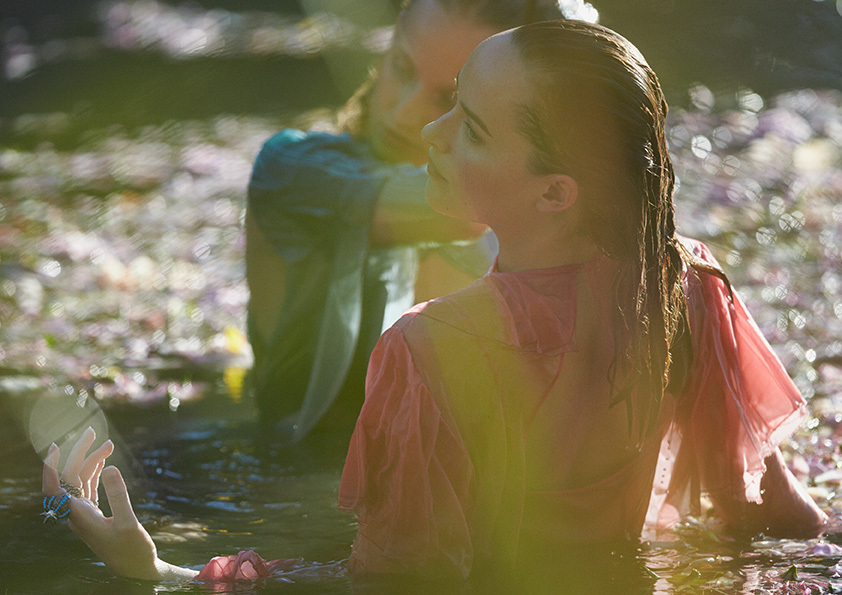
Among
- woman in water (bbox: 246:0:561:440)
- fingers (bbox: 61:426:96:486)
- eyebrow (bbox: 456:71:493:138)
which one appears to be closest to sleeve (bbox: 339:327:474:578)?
eyebrow (bbox: 456:71:493:138)

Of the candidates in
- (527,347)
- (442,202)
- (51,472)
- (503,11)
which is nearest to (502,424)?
(527,347)

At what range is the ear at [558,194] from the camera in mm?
1721

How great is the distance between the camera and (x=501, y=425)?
177 cm

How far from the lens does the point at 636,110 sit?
168cm

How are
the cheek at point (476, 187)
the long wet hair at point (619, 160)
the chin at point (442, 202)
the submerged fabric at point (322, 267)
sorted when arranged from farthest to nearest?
the submerged fabric at point (322, 267) → the chin at point (442, 202) → the cheek at point (476, 187) → the long wet hair at point (619, 160)

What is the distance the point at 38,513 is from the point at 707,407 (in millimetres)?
1594

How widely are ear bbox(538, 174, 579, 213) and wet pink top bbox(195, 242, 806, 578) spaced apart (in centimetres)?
11

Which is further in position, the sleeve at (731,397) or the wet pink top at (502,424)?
the sleeve at (731,397)

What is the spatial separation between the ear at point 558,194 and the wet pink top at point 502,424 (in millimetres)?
114

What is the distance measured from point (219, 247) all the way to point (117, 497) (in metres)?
3.99

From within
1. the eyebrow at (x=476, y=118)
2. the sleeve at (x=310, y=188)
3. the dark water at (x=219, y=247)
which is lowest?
the dark water at (x=219, y=247)

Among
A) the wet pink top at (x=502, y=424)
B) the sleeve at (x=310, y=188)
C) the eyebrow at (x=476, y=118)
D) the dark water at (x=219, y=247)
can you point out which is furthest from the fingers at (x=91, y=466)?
the sleeve at (x=310, y=188)

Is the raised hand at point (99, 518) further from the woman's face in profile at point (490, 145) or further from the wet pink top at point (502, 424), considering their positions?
the woman's face in profile at point (490, 145)

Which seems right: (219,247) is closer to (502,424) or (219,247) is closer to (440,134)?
(440,134)
